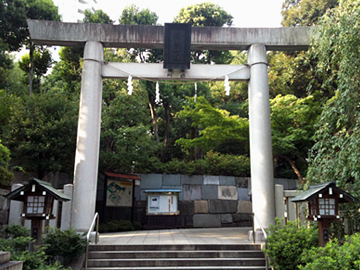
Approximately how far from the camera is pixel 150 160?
15391 mm

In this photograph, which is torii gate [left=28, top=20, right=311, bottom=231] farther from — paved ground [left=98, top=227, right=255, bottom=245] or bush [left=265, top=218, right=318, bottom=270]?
bush [left=265, top=218, right=318, bottom=270]

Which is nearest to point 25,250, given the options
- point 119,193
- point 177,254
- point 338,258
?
point 177,254

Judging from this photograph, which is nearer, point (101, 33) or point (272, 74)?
point (101, 33)

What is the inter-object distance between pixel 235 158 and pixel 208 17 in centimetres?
1147

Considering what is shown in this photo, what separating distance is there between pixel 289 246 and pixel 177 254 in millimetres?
2628

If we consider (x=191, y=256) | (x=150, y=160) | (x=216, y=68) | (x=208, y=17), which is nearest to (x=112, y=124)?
(x=150, y=160)

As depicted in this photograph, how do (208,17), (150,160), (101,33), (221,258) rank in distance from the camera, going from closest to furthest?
(221,258) → (101,33) → (150,160) → (208,17)

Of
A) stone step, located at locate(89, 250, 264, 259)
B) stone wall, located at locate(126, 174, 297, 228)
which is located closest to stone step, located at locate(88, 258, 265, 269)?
stone step, located at locate(89, 250, 264, 259)

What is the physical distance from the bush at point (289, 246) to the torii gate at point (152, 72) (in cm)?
233

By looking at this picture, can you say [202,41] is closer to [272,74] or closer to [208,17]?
[272,74]

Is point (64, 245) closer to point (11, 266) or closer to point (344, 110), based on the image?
point (11, 266)

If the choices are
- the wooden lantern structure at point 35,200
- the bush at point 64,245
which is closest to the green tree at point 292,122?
the bush at point 64,245

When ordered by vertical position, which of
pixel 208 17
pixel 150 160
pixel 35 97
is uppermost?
pixel 208 17

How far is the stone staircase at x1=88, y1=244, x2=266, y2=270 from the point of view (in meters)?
7.33
